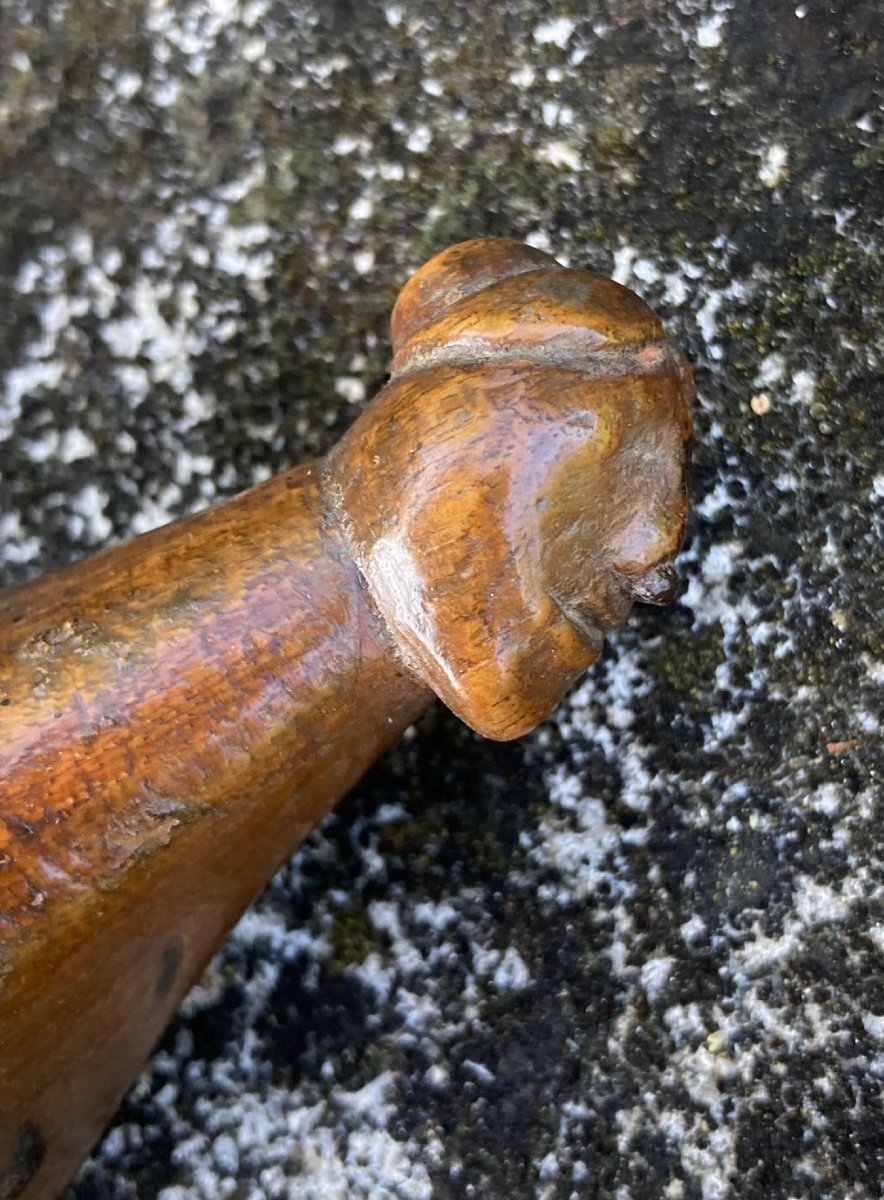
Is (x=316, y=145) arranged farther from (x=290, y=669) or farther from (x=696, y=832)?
(x=696, y=832)

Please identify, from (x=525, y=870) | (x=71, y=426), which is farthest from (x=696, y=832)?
(x=71, y=426)

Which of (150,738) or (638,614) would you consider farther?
(638,614)

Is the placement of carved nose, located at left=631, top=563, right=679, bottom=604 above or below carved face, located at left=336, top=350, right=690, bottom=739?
below

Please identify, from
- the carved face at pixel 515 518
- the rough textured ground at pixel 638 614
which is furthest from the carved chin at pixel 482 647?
the rough textured ground at pixel 638 614

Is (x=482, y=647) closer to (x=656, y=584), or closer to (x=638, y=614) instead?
(x=656, y=584)

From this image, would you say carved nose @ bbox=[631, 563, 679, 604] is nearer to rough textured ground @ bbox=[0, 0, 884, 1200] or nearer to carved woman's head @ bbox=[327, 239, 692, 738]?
carved woman's head @ bbox=[327, 239, 692, 738]

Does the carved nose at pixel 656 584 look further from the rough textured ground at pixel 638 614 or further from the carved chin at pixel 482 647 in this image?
the rough textured ground at pixel 638 614

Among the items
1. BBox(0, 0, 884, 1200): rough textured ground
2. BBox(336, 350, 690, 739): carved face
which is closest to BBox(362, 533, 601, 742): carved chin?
Result: BBox(336, 350, 690, 739): carved face

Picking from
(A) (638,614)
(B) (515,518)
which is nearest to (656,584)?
(B) (515,518)
